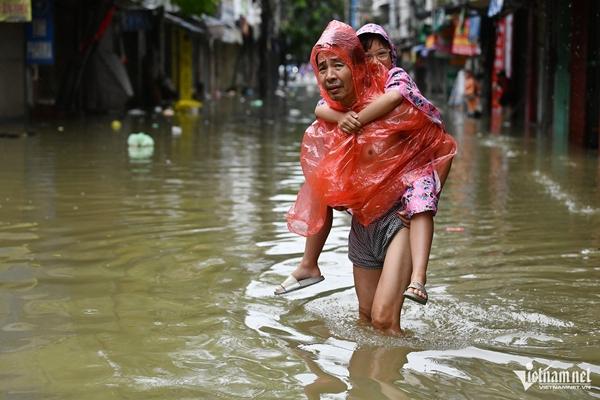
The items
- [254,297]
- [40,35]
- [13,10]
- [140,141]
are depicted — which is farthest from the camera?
[40,35]

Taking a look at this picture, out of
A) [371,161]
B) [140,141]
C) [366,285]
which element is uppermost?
[371,161]

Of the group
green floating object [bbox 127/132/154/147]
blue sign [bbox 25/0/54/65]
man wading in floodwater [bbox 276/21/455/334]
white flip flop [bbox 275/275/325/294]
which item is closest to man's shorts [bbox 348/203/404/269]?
man wading in floodwater [bbox 276/21/455/334]

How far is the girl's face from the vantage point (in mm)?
4570

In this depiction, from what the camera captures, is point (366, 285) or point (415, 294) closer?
point (415, 294)

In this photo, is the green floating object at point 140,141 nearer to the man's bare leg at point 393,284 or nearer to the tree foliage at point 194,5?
the tree foliage at point 194,5

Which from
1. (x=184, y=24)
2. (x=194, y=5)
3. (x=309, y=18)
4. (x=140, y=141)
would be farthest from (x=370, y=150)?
(x=309, y=18)

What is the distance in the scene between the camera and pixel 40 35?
1998cm

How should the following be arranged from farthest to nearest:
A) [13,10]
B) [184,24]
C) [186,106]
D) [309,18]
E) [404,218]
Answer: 1. [309,18]
2. [184,24]
3. [186,106]
4. [13,10]
5. [404,218]

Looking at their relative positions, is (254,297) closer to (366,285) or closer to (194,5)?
(366,285)

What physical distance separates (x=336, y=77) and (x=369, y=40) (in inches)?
10.9

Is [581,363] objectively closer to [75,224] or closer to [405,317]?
[405,317]

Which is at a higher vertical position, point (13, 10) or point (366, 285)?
point (13, 10)

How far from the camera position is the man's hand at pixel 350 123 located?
4434 millimetres

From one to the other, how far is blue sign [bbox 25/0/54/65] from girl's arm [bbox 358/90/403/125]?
16.6 meters
